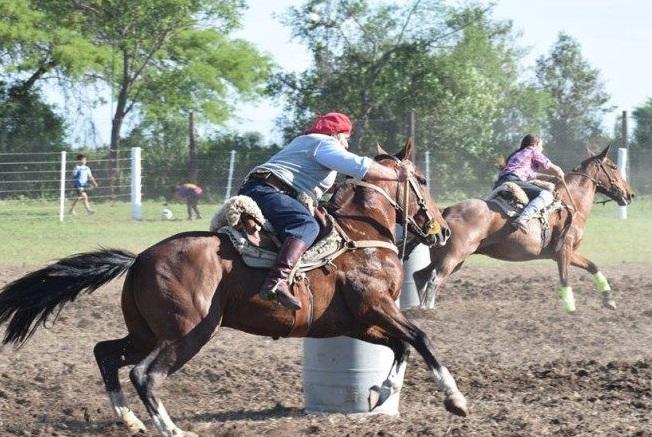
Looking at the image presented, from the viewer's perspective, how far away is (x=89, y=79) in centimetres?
3619

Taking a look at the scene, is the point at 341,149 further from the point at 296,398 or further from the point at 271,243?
the point at 296,398

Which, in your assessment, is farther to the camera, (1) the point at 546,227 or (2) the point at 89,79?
(2) the point at 89,79

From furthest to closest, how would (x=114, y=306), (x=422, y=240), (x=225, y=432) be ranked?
(x=114, y=306) → (x=422, y=240) → (x=225, y=432)

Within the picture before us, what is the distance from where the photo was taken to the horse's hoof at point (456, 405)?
728 cm

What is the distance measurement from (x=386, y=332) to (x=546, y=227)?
21.4 ft

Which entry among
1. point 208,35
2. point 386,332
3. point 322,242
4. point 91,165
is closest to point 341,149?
point 322,242

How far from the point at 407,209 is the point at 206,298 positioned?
164 cm

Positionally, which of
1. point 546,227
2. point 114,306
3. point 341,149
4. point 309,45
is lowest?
point 114,306

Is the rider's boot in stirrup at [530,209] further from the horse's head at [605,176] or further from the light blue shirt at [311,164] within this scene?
the light blue shirt at [311,164]

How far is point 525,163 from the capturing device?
1394 centimetres

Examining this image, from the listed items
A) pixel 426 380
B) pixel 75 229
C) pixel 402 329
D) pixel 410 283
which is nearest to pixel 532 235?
pixel 410 283

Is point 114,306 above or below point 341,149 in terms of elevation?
below

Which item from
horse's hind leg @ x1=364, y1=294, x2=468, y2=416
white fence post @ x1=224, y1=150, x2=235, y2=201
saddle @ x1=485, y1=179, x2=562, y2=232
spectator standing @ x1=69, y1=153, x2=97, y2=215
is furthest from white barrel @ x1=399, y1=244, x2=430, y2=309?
white fence post @ x1=224, y1=150, x2=235, y2=201

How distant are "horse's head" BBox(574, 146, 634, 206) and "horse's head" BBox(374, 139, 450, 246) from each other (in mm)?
7167
